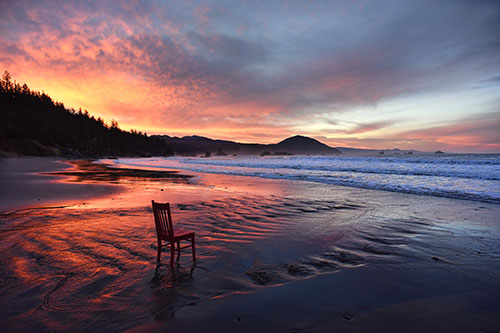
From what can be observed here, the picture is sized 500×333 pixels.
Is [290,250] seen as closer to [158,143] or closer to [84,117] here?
[84,117]

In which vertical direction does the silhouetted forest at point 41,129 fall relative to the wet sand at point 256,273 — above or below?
above

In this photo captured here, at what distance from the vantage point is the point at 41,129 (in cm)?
8144

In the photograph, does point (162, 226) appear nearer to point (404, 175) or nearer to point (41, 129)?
point (404, 175)

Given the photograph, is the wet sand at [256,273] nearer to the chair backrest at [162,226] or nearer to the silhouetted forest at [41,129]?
the chair backrest at [162,226]

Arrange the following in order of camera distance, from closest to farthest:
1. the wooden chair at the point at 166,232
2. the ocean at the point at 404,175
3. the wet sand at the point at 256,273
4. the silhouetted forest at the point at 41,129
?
the wet sand at the point at 256,273
the wooden chair at the point at 166,232
the ocean at the point at 404,175
the silhouetted forest at the point at 41,129

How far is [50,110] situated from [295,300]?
13309 cm

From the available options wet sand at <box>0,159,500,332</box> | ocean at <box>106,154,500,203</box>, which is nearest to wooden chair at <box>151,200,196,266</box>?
wet sand at <box>0,159,500,332</box>

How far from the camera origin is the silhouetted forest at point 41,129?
6531 cm

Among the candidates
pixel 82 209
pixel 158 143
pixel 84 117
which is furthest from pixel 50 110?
pixel 82 209

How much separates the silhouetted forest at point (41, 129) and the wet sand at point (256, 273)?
63763 mm

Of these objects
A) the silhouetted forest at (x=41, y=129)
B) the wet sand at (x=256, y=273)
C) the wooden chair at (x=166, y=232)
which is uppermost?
the silhouetted forest at (x=41, y=129)

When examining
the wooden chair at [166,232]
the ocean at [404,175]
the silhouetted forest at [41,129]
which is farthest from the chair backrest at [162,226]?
the silhouetted forest at [41,129]

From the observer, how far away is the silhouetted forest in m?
65.3

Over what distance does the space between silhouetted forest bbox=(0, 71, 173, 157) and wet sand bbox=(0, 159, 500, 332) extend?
63763 millimetres
